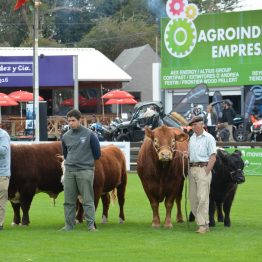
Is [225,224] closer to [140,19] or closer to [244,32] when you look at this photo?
[244,32]

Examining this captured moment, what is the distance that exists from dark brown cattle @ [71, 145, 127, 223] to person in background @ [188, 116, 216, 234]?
1.69 meters

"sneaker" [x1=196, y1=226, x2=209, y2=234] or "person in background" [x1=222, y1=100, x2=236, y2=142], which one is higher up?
"person in background" [x1=222, y1=100, x2=236, y2=142]

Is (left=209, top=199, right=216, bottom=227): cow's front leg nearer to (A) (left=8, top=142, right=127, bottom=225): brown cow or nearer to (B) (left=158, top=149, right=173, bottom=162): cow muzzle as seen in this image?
(B) (left=158, top=149, right=173, bottom=162): cow muzzle

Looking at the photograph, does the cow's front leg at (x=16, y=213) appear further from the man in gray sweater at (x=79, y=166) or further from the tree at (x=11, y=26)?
the tree at (x=11, y=26)

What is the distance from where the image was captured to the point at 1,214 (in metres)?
15.5

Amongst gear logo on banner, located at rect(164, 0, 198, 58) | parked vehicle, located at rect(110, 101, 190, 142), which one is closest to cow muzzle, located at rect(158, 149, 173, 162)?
parked vehicle, located at rect(110, 101, 190, 142)

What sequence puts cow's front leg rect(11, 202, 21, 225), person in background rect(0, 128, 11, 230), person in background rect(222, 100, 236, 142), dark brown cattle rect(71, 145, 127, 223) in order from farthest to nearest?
person in background rect(222, 100, 236, 142), cow's front leg rect(11, 202, 21, 225), dark brown cattle rect(71, 145, 127, 223), person in background rect(0, 128, 11, 230)

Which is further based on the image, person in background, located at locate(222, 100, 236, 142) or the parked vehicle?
the parked vehicle

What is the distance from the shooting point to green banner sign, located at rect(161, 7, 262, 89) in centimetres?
4069

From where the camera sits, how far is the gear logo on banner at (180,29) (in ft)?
137

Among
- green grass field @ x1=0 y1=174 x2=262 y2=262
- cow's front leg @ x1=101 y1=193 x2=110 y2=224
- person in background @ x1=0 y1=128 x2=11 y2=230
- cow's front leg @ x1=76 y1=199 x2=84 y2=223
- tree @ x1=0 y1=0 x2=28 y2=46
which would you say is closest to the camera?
green grass field @ x1=0 y1=174 x2=262 y2=262

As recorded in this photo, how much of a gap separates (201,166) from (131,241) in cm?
208

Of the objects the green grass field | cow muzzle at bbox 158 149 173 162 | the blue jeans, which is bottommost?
the green grass field

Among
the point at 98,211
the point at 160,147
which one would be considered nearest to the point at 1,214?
the point at 160,147
